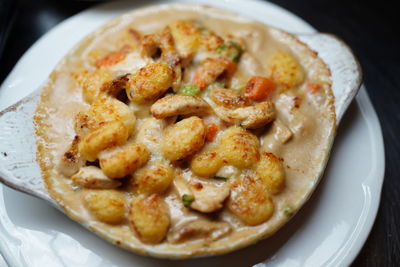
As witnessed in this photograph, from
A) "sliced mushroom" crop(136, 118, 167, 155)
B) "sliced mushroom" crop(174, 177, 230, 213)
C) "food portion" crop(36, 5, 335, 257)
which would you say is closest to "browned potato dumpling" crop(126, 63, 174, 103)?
"food portion" crop(36, 5, 335, 257)

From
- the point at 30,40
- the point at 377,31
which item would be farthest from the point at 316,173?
the point at 30,40

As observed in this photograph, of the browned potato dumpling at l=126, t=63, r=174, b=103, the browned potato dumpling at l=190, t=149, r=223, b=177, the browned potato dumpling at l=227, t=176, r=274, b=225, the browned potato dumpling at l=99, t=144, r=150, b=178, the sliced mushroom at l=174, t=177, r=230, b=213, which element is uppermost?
the browned potato dumpling at l=126, t=63, r=174, b=103

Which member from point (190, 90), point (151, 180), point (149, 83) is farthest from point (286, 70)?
point (151, 180)

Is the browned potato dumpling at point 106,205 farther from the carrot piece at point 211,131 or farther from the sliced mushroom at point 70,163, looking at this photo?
the carrot piece at point 211,131

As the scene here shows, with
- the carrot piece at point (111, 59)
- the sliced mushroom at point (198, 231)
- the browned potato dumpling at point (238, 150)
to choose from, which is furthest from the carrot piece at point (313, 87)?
the carrot piece at point (111, 59)

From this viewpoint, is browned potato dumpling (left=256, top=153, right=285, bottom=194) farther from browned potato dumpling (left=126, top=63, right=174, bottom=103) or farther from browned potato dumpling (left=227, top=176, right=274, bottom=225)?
browned potato dumpling (left=126, top=63, right=174, bottom=103)
